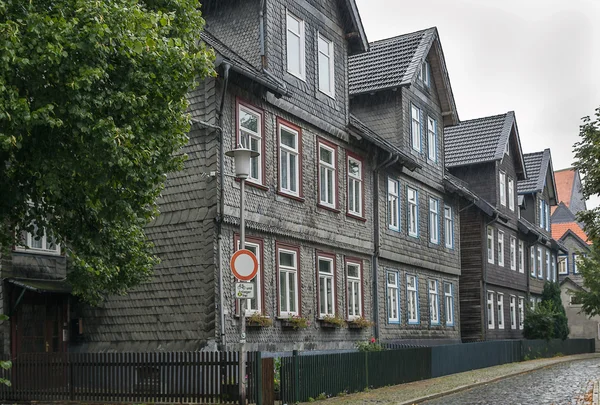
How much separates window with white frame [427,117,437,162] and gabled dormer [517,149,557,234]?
1595cm

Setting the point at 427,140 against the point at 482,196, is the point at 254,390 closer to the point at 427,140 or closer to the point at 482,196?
the point at 427,140

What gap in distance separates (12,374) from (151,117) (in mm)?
7823

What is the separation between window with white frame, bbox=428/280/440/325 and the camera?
33.6 metres

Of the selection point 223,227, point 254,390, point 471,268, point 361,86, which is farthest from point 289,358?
point 471,268

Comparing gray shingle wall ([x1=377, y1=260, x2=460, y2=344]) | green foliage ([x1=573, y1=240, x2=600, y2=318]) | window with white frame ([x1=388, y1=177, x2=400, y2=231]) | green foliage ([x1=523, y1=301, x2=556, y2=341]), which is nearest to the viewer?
gray shingle wall ([x1=377, y1=260, x2=460, y2=344])

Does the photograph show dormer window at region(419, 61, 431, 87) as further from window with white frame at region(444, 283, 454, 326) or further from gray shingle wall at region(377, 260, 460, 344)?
window with white frame at region(444, 283, 454, 326)

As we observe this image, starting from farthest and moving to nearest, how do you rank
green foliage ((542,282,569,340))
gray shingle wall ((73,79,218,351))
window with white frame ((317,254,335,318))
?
green foliage ((542,282,569,340)) < window with white frame ((317,254,335,318)) < gray shingle wall ((73,79,218,351))

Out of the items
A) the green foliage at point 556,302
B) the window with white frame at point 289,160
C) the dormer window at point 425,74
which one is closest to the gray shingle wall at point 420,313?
the window with white frame at point 289,160

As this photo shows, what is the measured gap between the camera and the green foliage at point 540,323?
4409 cm

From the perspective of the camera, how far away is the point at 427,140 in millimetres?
33500

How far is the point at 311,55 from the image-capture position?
24938 millimetres

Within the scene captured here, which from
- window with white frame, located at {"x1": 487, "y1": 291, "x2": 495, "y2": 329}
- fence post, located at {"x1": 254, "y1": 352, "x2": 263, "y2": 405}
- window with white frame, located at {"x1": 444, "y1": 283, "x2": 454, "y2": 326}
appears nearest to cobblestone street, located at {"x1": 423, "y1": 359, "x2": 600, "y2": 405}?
fence post, located at {"x1": 254, "y1": 352, "x2": 263, "y2": 405}

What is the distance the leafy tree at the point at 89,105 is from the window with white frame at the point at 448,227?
22.1 metres

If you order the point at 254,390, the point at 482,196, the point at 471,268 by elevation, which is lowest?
the point at 254,390
